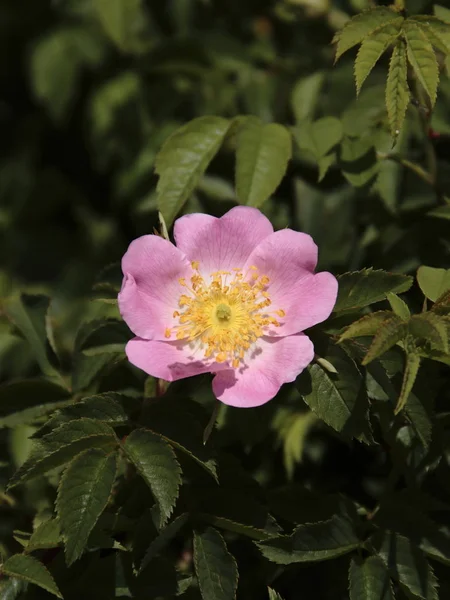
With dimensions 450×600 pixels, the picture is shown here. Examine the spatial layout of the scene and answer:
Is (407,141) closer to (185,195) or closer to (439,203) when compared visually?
(439,203)

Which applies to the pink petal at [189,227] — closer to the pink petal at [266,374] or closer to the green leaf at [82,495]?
the pink petal at [266,374]

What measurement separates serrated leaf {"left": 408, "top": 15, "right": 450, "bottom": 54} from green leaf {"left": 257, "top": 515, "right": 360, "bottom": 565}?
3.08 ft

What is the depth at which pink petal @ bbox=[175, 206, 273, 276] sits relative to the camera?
1664mm

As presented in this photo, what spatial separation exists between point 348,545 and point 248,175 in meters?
0.82

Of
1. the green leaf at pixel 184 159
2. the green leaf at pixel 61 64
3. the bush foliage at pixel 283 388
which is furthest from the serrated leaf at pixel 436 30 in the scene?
the green leaf at pixel 61 64

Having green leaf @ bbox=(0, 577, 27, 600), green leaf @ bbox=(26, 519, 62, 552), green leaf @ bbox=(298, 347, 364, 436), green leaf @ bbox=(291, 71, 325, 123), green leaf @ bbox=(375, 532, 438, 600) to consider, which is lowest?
green leaf @ bbox=(375, 532, 438, 600)

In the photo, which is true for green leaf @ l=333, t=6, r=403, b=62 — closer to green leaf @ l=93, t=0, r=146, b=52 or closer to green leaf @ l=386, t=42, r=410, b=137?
green leaf @ l=386, t=42, r=410, b=137

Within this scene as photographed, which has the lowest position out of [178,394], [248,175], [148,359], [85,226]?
[85,226]

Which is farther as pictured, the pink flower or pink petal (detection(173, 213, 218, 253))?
pink petal (detection(173, 213, 218, 253))

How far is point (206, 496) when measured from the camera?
1.59 metres

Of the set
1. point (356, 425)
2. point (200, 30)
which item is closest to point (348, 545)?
point (356, 425)

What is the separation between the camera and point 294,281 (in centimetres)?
166

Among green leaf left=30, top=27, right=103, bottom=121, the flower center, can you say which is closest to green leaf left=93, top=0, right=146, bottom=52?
green leaf left=30, top=27, right=103, bottom=121

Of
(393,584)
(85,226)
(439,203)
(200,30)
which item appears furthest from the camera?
(85,226)
